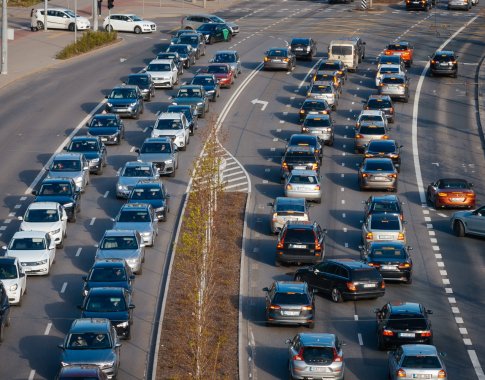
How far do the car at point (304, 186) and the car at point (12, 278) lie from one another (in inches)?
655

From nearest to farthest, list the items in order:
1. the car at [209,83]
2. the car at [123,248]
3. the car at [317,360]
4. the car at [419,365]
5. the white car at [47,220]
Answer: the car at [419,365], the car at [317,360], the car at [123,248], the white car at [47,220], the car at [209,83]

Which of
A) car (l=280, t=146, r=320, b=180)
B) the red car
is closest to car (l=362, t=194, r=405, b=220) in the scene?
car (l=280, t=146, r=320, b=180)

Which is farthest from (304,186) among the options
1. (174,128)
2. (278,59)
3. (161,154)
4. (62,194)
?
(278,59)

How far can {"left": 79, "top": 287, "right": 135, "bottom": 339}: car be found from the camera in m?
43.0

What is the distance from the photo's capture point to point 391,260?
48906 millimetres

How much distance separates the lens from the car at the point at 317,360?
3909cm

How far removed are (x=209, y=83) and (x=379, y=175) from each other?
20.6 meters

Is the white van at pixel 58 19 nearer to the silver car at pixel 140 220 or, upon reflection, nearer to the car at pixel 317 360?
the silver car at pixel 140 220

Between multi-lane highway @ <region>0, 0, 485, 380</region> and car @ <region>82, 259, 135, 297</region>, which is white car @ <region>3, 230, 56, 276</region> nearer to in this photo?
multi-lane highway @ <region>0, 0, 485, 380</region>

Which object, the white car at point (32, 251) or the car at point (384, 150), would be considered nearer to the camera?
the white car at point (32, 251)

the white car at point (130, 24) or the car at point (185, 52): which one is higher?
the car at point (185, 52)

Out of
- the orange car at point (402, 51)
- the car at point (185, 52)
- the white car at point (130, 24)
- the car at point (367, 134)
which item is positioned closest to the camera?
the car at point (367, 134)

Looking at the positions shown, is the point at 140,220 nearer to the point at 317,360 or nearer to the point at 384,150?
the point at 317,360

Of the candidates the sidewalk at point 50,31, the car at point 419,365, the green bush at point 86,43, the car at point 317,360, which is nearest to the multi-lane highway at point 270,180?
the green bush at point 86,43
